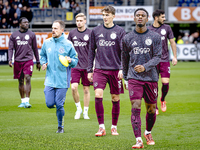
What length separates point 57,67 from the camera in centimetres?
711

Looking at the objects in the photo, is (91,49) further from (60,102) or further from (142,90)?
(142,90)

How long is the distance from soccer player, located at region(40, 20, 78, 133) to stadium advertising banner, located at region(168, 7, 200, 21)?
26.4 meters

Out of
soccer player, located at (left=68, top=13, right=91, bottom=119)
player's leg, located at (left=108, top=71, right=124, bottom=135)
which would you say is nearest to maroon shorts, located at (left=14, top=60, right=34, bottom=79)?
soccer player, located at (left=68, top=13, right=91, bottom=119)

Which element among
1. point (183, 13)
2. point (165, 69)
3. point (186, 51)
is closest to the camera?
point (165, 69)

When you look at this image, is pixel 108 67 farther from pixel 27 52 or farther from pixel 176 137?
pixel 27 52

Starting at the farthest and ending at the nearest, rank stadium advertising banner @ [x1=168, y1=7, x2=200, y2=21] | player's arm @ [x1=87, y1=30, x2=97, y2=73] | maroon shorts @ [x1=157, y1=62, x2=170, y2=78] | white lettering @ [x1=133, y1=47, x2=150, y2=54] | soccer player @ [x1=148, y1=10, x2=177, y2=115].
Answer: stadium advertising banner @ [x1=168, y1=7, x2=200, y2=21] → maroon shorts @ [x1=157, y1=62, x2=170, y2=78] → soccer player @ [x1=148, y1=10, x2=177, y2=115] → player's arm @ [x1=87, y1=30, x2=97, y2=73] → white lettering @ [x1=133, y1=47, x2=150, y2=54]

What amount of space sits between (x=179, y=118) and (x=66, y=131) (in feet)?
9.16

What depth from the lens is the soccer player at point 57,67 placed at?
7051 mm

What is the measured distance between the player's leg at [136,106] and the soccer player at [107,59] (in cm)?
109

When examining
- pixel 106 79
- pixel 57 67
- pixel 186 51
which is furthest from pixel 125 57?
pixel 186 51

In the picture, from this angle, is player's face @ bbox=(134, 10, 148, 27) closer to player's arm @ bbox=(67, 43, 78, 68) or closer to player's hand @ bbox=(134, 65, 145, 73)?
player's hand @ bbox=(134, 65, 145, 73)

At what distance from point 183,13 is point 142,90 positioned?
91.7 ft

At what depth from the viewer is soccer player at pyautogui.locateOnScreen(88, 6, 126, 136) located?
7012mm

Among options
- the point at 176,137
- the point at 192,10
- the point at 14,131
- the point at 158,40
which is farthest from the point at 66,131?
the point at 192,10
